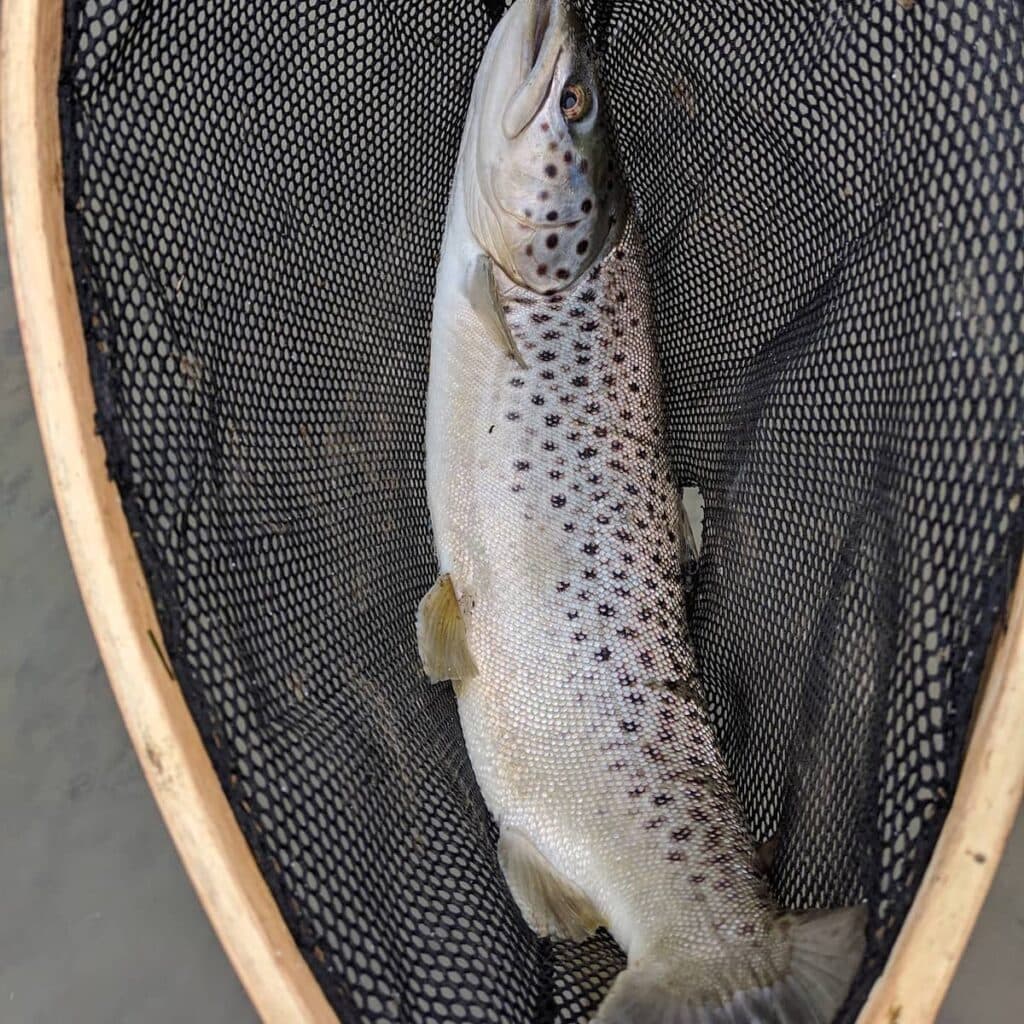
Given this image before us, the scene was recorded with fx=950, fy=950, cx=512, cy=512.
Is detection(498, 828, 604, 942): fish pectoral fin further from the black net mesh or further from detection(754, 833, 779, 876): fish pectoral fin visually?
detection(754, 833, 779, 876): fish pectoral fin

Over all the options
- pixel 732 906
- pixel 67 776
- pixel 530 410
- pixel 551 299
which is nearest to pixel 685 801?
pixel 732 906

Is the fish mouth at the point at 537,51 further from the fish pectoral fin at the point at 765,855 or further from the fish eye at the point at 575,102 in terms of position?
the fish pectoral fin at the point at 765,855

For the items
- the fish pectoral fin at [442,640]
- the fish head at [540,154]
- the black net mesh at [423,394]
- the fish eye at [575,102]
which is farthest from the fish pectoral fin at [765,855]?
the fish eye at [575,102]

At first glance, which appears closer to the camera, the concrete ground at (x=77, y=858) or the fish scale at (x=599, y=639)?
the fish scale at (x=599, y=639)

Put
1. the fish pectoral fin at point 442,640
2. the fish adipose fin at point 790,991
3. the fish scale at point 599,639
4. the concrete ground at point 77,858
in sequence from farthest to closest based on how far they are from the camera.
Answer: the concrete ground at point 77,858 < the fish pectoral fin at point 442,640 < the fish scale at point 599,639 < the fish adipose fin at point 790,991

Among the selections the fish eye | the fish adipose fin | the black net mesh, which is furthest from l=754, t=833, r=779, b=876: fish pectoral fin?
the fish eye

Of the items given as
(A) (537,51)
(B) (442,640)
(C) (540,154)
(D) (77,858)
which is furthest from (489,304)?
(D) (77,858)
